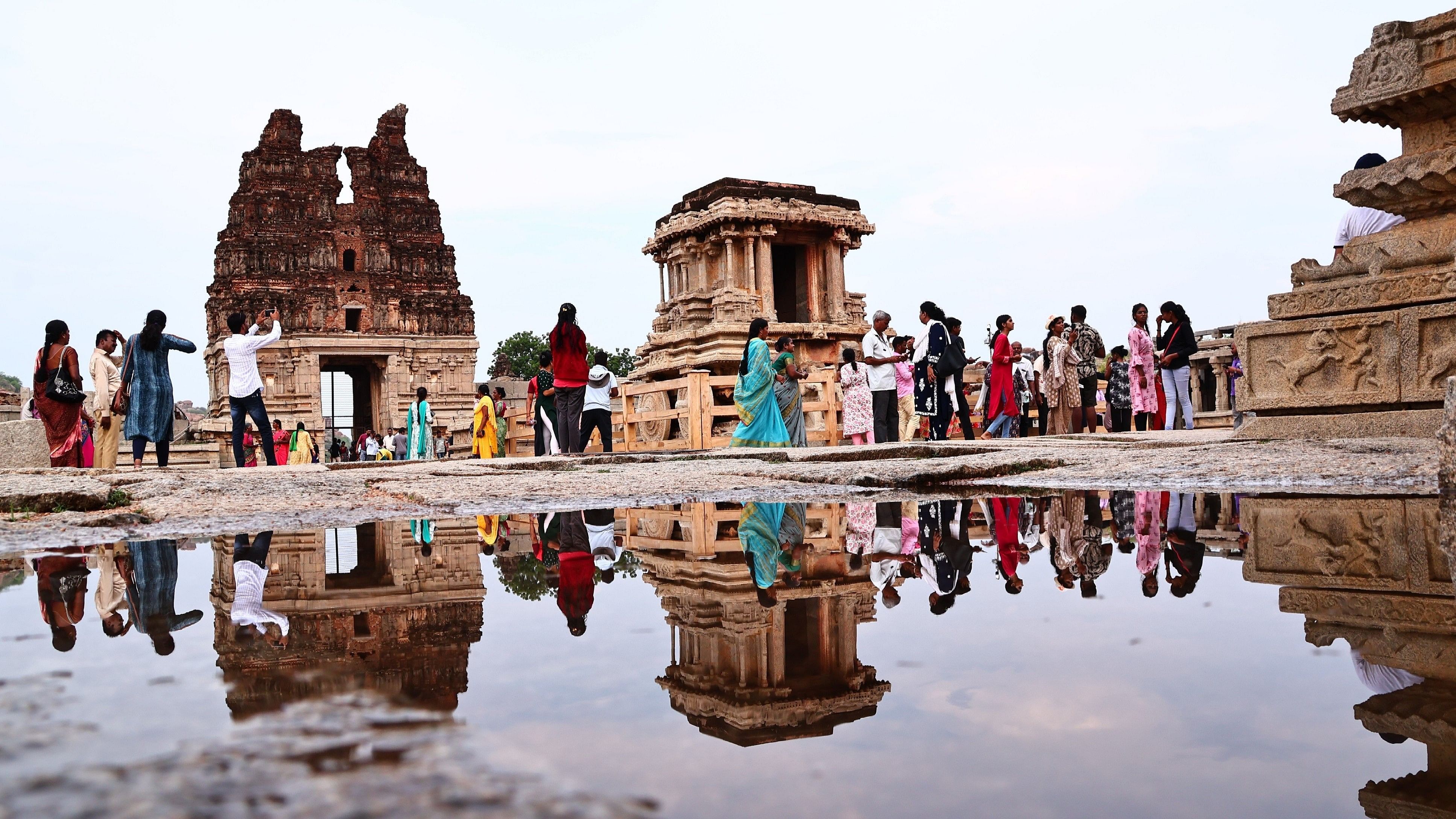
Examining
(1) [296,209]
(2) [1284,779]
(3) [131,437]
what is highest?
(1) [296,209]

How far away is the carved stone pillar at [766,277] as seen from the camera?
22.5 meters

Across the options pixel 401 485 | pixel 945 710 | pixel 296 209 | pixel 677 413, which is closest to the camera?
pixel 945 710

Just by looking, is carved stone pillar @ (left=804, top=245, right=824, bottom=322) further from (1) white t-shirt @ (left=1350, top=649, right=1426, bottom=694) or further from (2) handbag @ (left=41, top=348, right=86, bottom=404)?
(1) white t-shirt @ (left=1350, top=649, right=1426, bottom=694)

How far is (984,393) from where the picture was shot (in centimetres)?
1495

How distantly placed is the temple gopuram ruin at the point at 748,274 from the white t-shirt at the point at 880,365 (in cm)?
1011

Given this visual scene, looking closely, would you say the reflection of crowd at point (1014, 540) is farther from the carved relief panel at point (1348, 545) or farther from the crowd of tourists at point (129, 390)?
the crowd of tourists at point (129, 390)

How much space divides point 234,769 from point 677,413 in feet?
42.8

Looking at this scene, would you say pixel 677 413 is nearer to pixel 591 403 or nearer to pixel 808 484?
pixel 591 403

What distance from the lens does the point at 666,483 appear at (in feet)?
18.8

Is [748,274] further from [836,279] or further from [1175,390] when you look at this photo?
[1175,390]

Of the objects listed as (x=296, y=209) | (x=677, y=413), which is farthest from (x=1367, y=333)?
(x=296, y=209)

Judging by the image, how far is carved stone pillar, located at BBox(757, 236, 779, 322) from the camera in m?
22.5

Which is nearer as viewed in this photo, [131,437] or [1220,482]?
[1220,482]

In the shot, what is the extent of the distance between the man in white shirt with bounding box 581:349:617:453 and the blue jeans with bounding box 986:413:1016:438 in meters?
4.29
